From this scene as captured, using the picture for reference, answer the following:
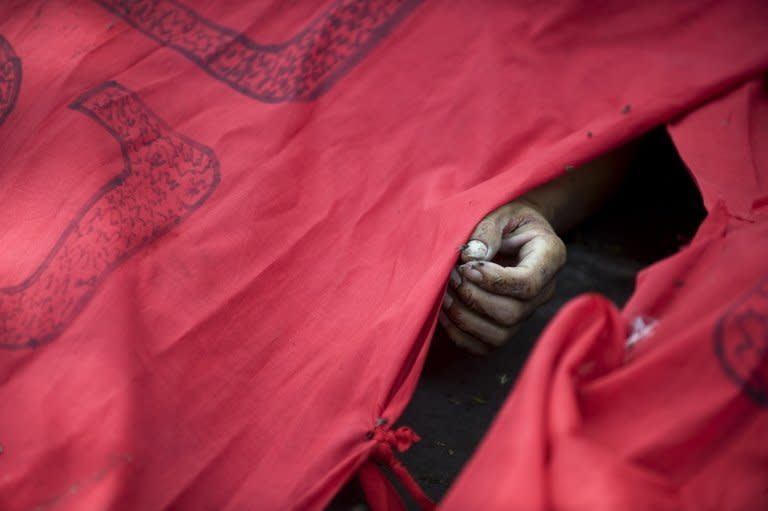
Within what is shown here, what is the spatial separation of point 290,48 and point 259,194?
262 mm

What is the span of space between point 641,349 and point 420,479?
1.23 feet

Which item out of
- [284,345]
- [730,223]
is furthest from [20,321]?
[730,223]

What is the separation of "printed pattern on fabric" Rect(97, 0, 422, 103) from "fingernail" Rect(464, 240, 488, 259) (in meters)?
0.33

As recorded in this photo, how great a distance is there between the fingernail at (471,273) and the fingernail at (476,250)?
2 centimetres

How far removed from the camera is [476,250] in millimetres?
704

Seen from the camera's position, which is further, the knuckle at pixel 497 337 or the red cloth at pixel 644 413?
the knuckle at pixel 497 337

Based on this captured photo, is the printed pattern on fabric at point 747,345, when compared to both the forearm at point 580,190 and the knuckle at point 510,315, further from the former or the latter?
the forearm at point 580,190

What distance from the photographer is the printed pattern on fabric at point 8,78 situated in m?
0.86

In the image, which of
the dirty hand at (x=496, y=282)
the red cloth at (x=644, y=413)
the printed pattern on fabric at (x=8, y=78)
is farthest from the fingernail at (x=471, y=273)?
the printed pattern on fabric at (x=8, y=78)

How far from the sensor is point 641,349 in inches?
20.2

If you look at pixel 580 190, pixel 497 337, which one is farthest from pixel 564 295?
pixel 497 337

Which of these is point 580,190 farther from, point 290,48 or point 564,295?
point 290,48

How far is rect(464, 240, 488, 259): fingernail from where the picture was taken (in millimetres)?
701

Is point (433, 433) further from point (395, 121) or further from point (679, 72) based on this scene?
point (679, 72)
